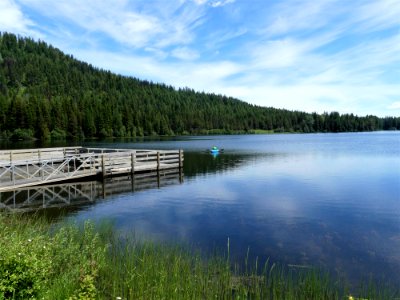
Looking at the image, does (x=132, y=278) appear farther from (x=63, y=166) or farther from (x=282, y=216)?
(x=63, y=166)

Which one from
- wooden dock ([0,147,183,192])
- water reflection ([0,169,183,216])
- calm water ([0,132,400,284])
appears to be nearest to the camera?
calm water ([0,132,400,284])

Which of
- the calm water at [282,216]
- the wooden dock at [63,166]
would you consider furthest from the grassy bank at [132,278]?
the wooden dock at [63,166]

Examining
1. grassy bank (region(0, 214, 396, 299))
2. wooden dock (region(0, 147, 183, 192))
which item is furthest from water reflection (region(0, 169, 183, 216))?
grassy bank (region(0, 214, 396, 299))

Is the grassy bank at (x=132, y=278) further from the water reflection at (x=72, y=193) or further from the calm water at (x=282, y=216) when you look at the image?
the water reflection at (x=72, y=193)

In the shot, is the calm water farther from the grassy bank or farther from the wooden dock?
the wooden dock

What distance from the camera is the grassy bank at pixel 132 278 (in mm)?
6816

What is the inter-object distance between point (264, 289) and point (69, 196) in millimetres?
18050

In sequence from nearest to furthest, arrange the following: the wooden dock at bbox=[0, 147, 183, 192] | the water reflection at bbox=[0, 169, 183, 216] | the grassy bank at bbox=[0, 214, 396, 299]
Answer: the grassy bank at bbox=[0, 214, 396, 299] → the water reflection at bbox=[0, 169, 183, 216] → the wooden dock at bbox=[0, 147, 183, 192]

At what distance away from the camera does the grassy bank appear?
6816 millimetres

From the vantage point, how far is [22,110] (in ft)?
397

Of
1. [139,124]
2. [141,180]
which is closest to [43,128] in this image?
[139,124]

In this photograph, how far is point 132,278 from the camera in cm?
862

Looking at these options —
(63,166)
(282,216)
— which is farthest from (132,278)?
(63,166)

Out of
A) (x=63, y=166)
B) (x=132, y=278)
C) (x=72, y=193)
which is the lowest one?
(x=72, y=193)
